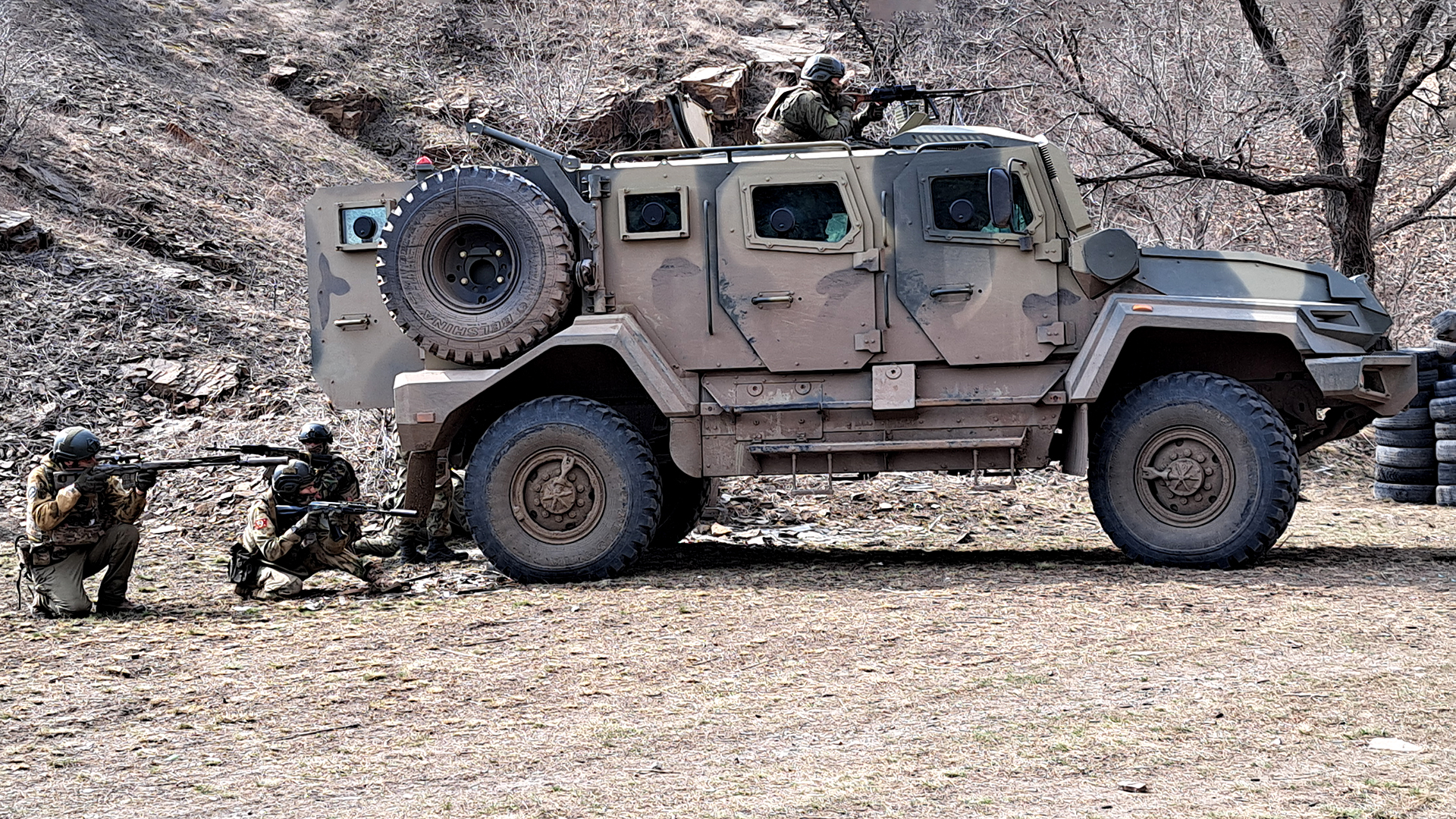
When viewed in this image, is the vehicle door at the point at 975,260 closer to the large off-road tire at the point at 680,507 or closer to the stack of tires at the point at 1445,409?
the large off-road tire at the point at 680,507

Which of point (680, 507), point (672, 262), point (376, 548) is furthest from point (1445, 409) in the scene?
point (376, 548)

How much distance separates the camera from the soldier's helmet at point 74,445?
763 centimetres

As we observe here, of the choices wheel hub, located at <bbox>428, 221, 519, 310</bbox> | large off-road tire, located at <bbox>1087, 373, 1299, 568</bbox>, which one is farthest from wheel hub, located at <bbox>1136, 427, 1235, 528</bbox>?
wheel hub, located at <bbox>428, 221, 519, 310</bbox>

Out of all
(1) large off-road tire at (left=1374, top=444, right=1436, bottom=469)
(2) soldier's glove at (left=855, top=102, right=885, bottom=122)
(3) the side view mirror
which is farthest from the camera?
(1) large off-road tire at (left=1374, top=444, right=1436, bottom=469)

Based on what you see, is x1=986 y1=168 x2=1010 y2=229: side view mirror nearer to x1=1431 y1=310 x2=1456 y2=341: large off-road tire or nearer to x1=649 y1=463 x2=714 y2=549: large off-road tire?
x1=649 y1=463 x2=714 y2=549: large off-road tire

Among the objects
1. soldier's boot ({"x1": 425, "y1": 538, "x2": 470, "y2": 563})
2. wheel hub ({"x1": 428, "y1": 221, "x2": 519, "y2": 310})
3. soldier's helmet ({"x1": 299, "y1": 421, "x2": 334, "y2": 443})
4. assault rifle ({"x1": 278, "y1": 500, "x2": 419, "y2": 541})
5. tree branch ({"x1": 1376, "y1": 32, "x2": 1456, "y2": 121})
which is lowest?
soldier's boot ({"x1": 425, "y1": 538, "x2": 470, "y2": 563})

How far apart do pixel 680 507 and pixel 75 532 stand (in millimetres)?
3763

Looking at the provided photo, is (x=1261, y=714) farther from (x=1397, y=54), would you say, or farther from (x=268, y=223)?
(x=268, y=223)

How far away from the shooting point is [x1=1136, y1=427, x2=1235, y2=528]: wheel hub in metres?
7.75

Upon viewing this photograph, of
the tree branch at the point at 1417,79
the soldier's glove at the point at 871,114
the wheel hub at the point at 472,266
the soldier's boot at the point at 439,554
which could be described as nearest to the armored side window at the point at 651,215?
the wheel hub at the point at 472,266

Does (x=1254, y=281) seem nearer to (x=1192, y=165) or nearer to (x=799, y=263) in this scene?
→ (x=799, y=263)

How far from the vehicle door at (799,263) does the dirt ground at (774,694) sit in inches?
52.8

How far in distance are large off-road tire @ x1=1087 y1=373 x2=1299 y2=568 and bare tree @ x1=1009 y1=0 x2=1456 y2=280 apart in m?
5.73

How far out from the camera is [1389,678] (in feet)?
17.1
